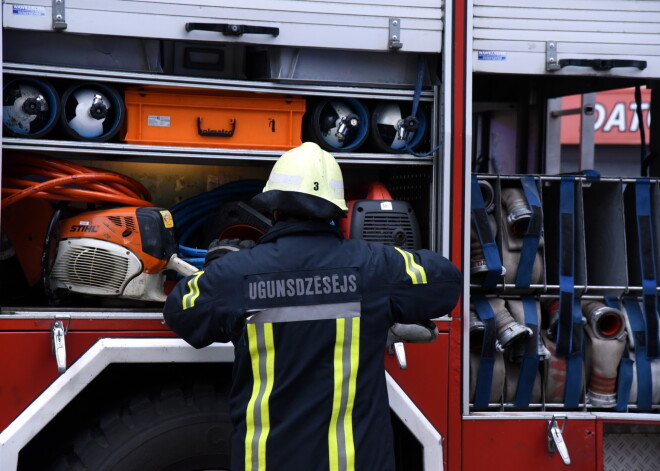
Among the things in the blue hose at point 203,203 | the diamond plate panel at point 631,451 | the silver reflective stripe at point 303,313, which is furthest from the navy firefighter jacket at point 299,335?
the diamond plate panel at point 631,451

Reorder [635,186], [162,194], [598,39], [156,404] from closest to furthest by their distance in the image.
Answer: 1. [156,404]
2. [598,39]
3. [635,186]
4. [162,194]

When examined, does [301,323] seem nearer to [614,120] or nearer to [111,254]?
[111,254]

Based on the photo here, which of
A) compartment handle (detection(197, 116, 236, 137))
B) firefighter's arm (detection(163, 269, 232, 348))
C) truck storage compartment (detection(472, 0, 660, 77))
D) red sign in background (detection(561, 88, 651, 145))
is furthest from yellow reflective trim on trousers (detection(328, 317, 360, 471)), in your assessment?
red sign in background (detection(561, 88, 651, 145))

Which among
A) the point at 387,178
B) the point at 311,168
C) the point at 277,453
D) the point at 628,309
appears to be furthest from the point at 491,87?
the point at 277,453

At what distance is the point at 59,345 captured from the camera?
Answer: 295 centimetres

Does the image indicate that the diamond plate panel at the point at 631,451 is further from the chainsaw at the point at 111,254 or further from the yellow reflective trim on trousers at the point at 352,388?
the chainsaw at the point at 111,254

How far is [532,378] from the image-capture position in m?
3.58

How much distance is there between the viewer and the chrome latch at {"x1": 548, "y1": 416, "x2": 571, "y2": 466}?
3.38m

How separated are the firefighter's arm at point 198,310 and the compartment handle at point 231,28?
0.98 meters

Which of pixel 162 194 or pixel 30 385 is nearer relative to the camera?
pixel 30 385

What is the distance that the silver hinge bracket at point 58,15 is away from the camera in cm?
296

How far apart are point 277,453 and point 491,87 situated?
122 inches

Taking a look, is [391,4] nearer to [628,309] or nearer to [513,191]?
[513,191]

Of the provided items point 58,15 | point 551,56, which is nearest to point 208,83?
point 58,15
